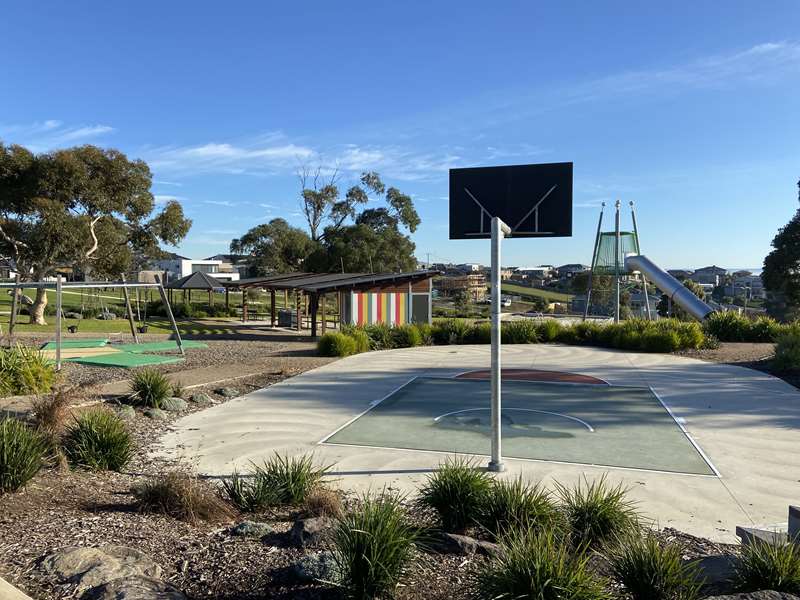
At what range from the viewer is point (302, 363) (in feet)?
→ 53.8

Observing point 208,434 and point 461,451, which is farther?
point 208,434

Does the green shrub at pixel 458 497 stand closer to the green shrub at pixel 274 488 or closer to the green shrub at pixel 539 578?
the green shrub at pixel 274 488

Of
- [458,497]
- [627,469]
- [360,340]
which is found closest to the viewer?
[458,497]

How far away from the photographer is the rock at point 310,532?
4410 mm

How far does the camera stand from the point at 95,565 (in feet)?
12.4

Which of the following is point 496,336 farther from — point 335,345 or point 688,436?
point 335,345

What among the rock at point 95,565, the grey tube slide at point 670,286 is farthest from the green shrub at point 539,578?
the grey tube slide at point 670,286

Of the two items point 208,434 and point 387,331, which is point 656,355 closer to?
point 387,331

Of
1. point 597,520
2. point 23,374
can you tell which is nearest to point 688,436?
point 597,520

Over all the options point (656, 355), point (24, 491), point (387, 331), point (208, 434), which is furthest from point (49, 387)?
point (656, 355)

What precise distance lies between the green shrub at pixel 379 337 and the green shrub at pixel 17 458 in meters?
14.7

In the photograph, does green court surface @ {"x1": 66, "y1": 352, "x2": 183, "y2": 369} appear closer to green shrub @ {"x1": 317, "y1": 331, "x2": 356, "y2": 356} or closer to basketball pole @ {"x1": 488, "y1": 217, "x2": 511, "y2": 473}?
green shrub @ {"x1": 317, "y1": 331, "x2": 356, "y2": 356}

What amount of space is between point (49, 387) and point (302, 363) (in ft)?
22.0

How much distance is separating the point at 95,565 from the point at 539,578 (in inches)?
102
